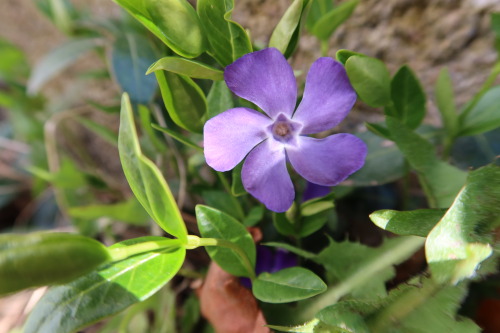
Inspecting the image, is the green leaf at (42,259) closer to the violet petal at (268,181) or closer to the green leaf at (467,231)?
the violet petal at (268,181)

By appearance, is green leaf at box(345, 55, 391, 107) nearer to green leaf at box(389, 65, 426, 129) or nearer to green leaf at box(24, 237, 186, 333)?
green leaf at box(389, 65, 426, 129)

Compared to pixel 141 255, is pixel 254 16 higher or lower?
higher

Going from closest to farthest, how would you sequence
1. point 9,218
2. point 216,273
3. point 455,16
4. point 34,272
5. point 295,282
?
point 34,272 < point 295,282 < point 216,273 < point 455,16 < point 9,218

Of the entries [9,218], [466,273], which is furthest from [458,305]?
[9,218]

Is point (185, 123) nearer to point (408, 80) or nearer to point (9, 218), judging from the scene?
point (408, 80)

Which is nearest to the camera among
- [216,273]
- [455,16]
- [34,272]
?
[34,272]

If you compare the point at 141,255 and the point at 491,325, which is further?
the point at 491,325

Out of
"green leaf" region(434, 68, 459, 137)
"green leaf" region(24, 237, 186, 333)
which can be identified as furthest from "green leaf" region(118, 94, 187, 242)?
"green leaf" region(434, 68, 459, 137)

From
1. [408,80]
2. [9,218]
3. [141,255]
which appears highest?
[408,80]

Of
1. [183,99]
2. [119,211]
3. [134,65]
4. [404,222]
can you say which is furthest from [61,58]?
[404,222]
